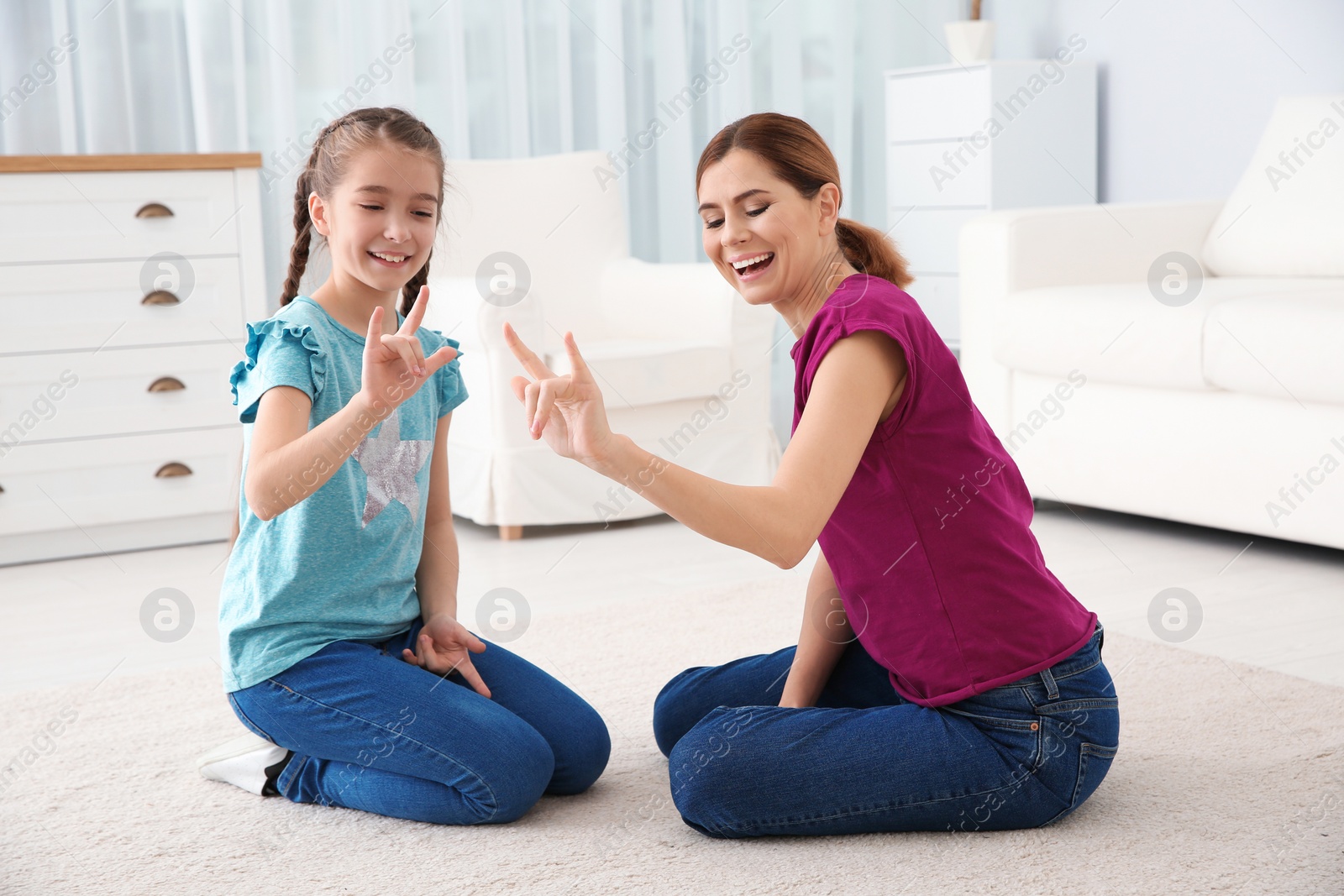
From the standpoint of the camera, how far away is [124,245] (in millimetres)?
2834

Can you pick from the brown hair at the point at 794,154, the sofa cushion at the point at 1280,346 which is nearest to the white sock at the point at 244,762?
the brown hair at the point at 794,154

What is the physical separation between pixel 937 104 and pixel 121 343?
8.12 ft

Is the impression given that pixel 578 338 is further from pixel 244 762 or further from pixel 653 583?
pixel 244 762

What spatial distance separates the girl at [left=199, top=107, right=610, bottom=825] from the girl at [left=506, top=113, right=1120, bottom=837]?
23 centimetres

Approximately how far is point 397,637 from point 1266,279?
7.39ft

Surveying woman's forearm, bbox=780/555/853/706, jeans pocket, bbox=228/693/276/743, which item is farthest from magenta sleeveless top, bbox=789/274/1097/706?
jeans pocket, bbox=228/693/276/743

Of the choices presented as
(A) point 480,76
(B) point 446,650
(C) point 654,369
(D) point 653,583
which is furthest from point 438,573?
(A) point 480,76

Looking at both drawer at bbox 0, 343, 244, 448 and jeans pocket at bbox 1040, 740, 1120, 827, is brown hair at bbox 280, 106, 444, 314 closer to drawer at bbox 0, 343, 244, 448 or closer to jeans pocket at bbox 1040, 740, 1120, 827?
jeans pocket at bbox 1040, 740, 1120, 827

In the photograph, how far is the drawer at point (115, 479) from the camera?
9.16 ft

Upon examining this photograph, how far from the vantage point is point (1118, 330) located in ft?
8.63

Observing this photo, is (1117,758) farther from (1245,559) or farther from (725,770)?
(1245,559)

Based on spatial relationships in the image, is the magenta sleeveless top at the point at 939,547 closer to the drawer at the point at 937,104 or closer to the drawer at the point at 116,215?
the drawer at the point at 116,215

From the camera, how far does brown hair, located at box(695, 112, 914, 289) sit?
4.20 feet

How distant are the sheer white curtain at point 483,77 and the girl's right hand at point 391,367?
2.18 metres
